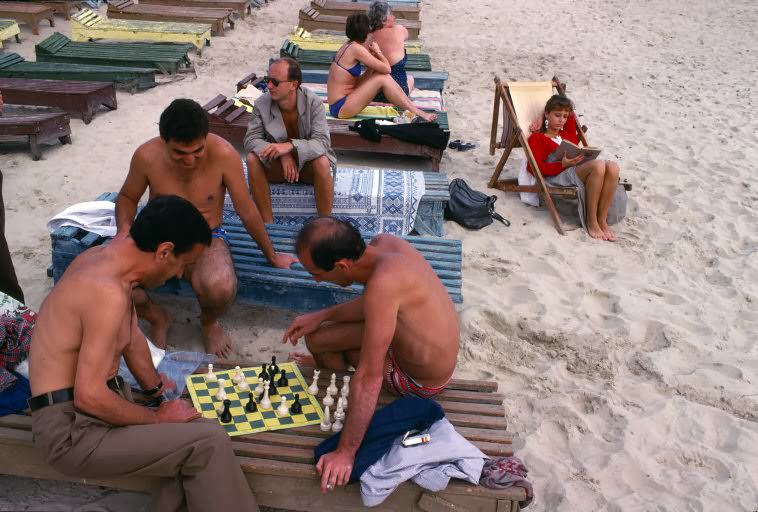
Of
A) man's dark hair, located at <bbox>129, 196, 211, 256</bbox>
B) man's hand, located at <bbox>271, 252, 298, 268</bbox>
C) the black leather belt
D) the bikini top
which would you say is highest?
man's dark hair, located at <bbox>129, 196, 211, 256</bbox>

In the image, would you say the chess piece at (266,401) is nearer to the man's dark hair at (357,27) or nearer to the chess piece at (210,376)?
the chess piece at (210,376)

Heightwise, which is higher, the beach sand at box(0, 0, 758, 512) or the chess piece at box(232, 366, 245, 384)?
the chess piece at box(232, 366, 245, 384)

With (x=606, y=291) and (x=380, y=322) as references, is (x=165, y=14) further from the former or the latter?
(x=380, y=322)

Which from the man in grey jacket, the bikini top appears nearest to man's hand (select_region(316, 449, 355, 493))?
the man in grey jacket

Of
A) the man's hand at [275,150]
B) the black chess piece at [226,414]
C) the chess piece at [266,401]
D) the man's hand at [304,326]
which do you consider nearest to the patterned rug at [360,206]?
the man's hand at [275,150]

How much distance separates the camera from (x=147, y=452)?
9.18ft

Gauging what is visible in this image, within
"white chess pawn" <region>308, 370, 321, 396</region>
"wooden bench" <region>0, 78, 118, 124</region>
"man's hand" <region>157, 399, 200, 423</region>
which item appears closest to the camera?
"man's hand" <region>157, 399, 200, 423</region>

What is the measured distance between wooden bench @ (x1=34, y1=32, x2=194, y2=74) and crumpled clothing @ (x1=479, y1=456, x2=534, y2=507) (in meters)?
8.38

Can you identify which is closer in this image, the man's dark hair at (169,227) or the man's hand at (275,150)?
the man's dark hair at (169,227)

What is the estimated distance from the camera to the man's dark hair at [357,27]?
7.32 meters

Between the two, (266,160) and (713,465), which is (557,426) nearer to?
(713,465)

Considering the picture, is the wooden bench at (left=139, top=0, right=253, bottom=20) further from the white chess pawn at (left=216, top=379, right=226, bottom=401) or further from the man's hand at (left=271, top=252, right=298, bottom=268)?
the white chess pawn at (left=216, top=379, right=226, bottom=401)

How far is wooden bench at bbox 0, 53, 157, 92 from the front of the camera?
8.84 metres

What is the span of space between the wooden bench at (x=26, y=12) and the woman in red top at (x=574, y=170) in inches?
347
